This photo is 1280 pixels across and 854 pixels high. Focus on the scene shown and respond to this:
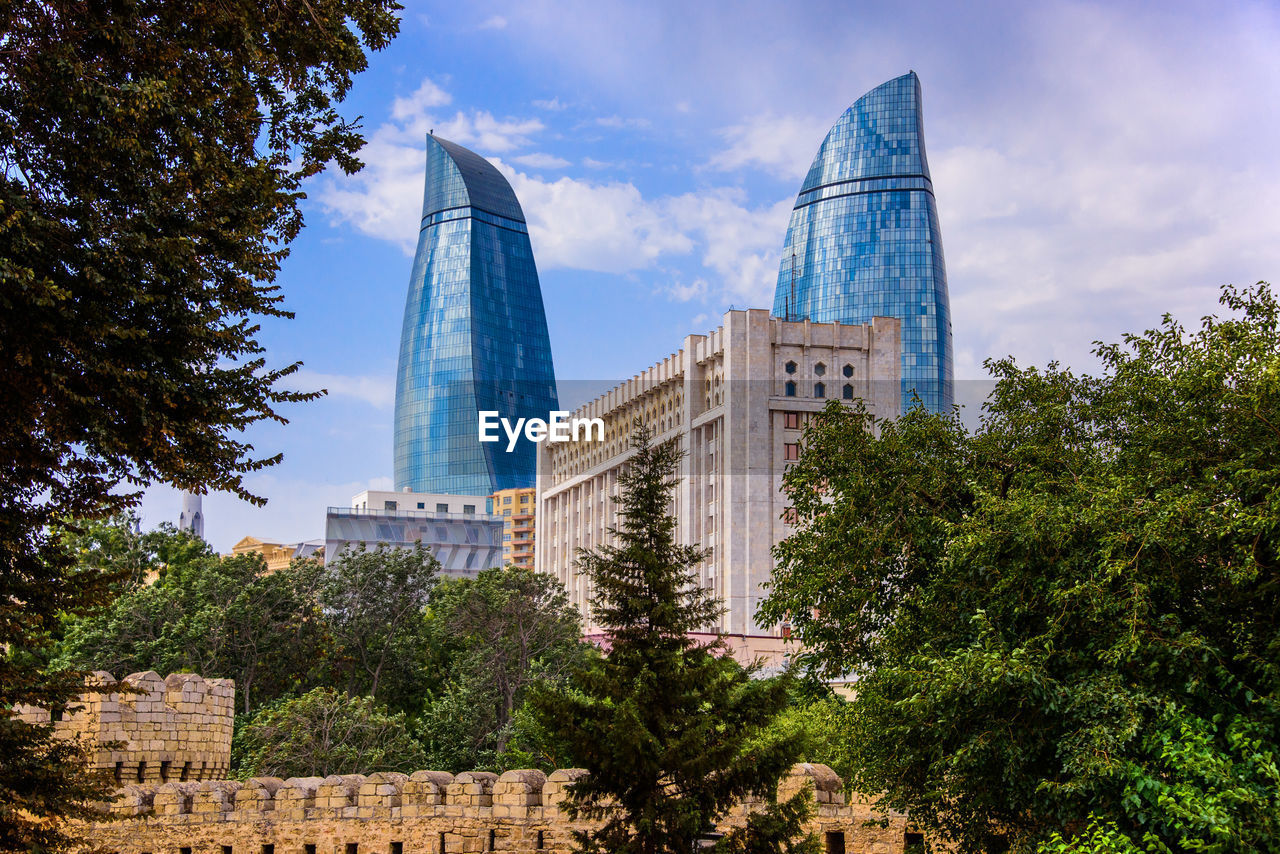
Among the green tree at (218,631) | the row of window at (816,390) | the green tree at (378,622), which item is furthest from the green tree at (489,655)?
the row of window at (816,390)

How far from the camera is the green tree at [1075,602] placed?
15.7m

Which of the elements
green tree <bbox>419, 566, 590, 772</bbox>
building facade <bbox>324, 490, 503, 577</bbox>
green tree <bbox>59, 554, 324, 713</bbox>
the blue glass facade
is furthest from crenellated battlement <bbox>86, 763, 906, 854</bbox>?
the blue glass facade

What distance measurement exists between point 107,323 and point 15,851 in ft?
22.3

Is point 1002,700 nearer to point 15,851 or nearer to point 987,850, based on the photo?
point 987,850

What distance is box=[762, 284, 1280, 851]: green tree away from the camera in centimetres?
1567

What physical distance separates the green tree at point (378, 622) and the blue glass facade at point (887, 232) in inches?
5367

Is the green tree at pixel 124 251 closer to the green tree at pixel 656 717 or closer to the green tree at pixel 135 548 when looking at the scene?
the green tree at pixel 656 717

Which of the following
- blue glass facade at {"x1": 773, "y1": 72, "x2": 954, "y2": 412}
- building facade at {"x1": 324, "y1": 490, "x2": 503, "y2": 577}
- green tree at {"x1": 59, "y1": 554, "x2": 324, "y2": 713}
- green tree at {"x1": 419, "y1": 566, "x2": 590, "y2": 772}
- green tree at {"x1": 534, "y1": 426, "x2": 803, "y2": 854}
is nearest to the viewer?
green tree at {"x1": 534, "y1": 426, "x2": 803, "y2": 854}

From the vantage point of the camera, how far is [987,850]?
18828 mm

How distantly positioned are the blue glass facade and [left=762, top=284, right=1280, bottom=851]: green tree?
6785 inches

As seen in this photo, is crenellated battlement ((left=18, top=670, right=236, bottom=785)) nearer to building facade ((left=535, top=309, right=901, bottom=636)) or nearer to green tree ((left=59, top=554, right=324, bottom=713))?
green tree ((left=59, top=554, right=324, bottom=713))

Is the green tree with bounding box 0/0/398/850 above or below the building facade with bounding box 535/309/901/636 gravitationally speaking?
below

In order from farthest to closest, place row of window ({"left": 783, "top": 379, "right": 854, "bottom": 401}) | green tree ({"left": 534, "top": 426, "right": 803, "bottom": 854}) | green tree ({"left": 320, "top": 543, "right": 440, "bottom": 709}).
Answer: row of window ({"left": 783, "top": 379, "right": 854, "bottom": 401}) → green tree ({"left": 320, "top": 543, "right": 440, "bottom": 709}) → green tree ({"left": 534, "top": 426, "right": 803, "bottom": 854})

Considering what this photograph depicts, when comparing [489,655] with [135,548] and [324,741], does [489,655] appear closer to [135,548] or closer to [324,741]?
[324,741]
